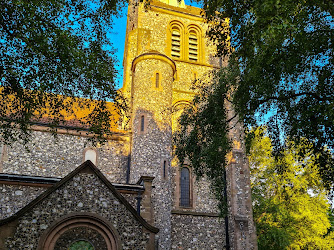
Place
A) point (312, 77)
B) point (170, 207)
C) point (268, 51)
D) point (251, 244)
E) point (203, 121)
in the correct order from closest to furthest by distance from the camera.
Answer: point (268, 51), point (312, 77), point (203, 121), point (170, 207), point (251, 244)

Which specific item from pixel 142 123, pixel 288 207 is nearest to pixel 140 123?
pixel 142 123

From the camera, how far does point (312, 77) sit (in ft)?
30.6

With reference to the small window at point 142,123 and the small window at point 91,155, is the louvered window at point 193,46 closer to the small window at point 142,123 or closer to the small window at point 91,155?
the small window at point 142,123

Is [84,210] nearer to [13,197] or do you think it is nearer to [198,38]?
[13,197]

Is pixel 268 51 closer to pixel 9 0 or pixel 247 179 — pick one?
pixel 9 0

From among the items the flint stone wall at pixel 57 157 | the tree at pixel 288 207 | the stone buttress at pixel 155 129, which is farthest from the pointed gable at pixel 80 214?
the tree at pixel 288 207

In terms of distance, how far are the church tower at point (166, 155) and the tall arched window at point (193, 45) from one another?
93 cm

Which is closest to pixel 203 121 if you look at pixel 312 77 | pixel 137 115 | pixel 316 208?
pixel 312 77

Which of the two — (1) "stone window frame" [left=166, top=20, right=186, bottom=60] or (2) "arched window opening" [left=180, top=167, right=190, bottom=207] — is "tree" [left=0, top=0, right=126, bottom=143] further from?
(1) "stone window frame" [left=166, top=20, right=186, bottom=60]

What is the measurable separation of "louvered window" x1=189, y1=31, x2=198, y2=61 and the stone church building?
8cm

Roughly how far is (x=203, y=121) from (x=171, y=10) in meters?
15.3

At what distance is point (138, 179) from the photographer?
55.5ft

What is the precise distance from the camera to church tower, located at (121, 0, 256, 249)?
17.2 metres

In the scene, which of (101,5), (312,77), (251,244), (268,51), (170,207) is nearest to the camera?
(268,51)
